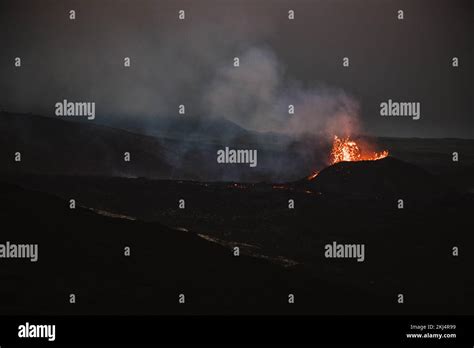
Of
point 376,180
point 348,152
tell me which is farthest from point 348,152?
point 376,180

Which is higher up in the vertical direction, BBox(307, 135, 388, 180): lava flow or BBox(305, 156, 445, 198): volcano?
BBox(307, 135, 388, 180): lava flow

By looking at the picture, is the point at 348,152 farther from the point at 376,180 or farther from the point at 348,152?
the point at 376,180

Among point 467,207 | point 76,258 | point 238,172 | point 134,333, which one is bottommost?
point 134,333

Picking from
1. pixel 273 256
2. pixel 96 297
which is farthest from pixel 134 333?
pixel 273 256

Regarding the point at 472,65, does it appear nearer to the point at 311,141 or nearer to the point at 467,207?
the point at 467,207

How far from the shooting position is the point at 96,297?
107 ft

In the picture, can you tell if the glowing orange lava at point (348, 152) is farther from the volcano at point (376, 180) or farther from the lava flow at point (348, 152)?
the volcano at point (376, 180)

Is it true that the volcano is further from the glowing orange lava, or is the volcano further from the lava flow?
the glowing orange lava

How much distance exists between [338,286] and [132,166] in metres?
39.9

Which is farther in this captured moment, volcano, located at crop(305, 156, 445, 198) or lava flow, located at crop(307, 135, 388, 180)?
lava flow, located at crop(307, 135, 388, 180)

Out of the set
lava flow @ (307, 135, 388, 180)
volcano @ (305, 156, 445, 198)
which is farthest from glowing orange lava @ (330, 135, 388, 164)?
volcano @ (305, 156, 445, 198)

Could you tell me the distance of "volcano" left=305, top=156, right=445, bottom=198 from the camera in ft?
172

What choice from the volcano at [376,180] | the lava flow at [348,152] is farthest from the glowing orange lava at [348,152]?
the volcano at [376,180]

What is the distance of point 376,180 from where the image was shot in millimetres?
53625
